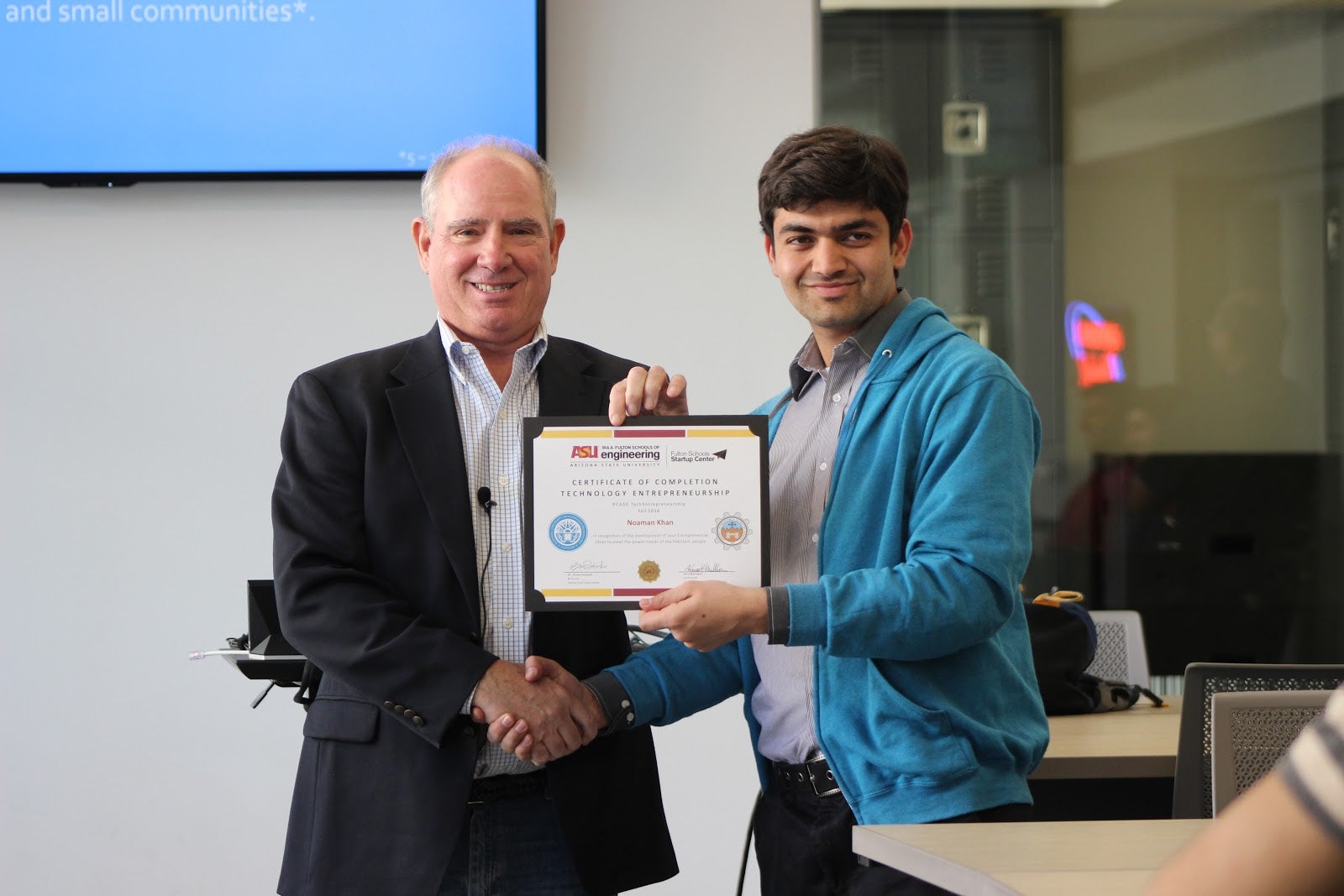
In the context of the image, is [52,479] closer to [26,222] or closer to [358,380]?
[26,222]

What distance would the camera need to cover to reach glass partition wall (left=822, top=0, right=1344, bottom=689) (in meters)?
4.30

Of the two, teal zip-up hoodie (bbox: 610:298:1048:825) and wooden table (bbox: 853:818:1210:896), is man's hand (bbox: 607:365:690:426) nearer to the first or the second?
teal zip-up hoodie (bbox: 610:298:1048:825)

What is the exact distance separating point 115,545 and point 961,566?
289 centimetres

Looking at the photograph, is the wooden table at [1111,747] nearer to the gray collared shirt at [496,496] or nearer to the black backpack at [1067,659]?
the black backpack at [1067,659]

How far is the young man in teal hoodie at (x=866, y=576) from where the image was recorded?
169 cm

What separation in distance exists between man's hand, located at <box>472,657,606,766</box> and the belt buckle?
32 centimetres

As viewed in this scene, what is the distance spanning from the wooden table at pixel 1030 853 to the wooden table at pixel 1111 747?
80cm

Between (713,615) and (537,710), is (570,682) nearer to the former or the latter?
(537,710)

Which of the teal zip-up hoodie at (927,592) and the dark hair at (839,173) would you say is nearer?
the teal zip-up hoodie at (927,592)

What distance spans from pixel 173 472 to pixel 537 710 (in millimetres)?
2330

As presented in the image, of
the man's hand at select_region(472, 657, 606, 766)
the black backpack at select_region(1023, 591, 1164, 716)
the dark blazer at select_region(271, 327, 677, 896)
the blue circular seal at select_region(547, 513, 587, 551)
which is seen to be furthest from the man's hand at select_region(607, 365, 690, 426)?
the black backpack at select_region(1023, 591, 1164, 716)

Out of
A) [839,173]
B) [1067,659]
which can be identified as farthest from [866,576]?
[1067,659]

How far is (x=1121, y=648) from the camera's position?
3.56 meters

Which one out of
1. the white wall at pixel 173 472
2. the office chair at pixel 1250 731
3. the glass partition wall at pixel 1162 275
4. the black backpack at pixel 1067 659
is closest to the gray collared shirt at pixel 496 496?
the office chair at pixel 1250 731
